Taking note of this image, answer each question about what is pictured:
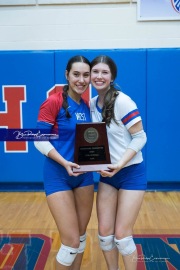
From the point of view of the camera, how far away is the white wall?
456 cm

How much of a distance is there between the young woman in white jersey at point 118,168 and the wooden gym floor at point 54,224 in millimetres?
583

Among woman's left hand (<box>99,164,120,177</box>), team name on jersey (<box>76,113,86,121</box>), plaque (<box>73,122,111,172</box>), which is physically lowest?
woman's left hand (<box>99,164,120,177</box>)

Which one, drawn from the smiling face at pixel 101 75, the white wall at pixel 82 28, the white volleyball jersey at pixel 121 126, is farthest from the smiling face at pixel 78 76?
the white wall at pixel 82 28

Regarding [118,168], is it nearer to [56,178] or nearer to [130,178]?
[130,178]

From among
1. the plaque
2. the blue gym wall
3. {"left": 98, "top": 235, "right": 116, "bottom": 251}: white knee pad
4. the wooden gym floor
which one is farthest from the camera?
the blue gym wall

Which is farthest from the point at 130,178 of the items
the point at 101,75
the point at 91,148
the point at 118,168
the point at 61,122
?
the point at 101,75

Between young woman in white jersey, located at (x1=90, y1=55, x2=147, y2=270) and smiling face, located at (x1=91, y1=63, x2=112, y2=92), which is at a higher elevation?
smiling face, located at (x1=91, y1=63, x2=112, y2=92)

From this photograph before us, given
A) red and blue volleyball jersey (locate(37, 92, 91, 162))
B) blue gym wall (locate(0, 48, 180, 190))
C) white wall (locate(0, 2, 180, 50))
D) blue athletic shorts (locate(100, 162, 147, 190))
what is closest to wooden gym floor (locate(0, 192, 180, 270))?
blue gym wall (locate(0, 48, 180, 190))

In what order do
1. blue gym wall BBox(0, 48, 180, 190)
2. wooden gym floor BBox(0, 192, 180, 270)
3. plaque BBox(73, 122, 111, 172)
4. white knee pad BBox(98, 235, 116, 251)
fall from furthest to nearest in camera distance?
blue gym wall BBox(0, 48, 180, 190) → wooden gym floor BBox(0, 192, 180, 270) → white knee pad BBox(98, 235, 116, 251) → plaque BBox(73, 122, 111, 172)

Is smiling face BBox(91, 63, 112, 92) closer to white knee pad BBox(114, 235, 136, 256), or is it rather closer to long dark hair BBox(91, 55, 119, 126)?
long dark hair BBox(91, 55, 119, 126)

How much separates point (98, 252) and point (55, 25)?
3002 mm

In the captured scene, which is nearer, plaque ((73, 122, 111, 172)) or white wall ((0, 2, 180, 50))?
plaque ((73, 122, 111, 172))

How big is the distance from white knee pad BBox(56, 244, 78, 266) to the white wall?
313cm

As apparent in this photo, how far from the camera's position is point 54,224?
3.50 m
